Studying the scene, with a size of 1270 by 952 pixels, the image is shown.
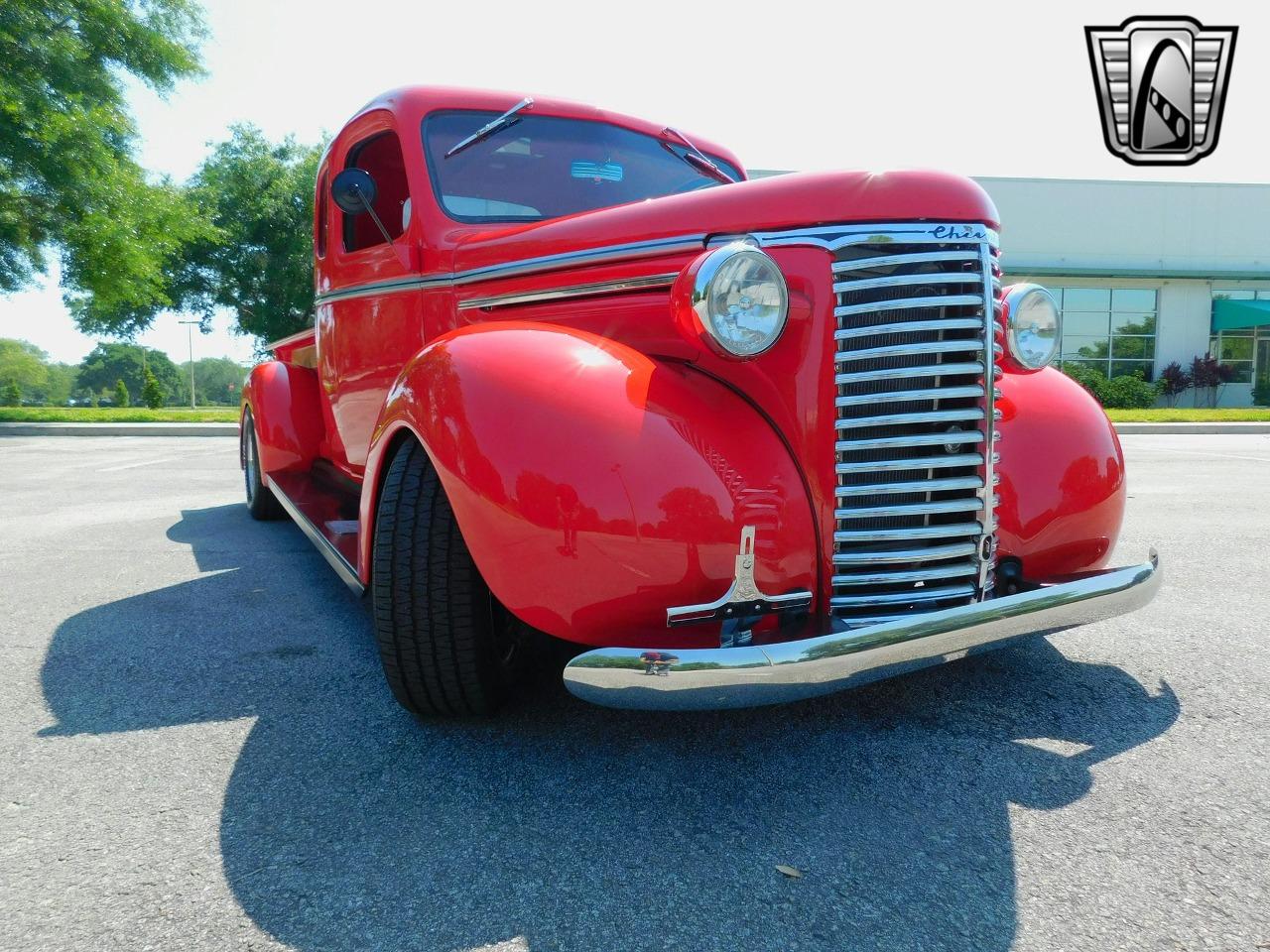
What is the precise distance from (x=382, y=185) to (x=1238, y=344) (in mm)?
29120

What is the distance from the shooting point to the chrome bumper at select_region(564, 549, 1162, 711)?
1.77 m

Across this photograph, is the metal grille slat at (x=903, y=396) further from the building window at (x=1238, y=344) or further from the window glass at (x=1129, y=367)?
the building window at (x=1238, y=344)

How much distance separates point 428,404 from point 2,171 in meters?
18.3

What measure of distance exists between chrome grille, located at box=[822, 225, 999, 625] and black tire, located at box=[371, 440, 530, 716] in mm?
895

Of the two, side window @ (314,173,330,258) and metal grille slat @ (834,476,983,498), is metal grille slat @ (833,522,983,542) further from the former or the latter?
side window @ (314,173,330,258)

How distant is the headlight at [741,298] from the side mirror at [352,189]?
1689 mm

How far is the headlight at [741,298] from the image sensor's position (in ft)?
6.93

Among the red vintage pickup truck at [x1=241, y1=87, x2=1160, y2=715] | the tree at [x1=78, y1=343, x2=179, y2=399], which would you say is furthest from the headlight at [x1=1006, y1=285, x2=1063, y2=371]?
the tree at [x1=78, y1=343, x2=179, y2=399]

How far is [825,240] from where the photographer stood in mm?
2189

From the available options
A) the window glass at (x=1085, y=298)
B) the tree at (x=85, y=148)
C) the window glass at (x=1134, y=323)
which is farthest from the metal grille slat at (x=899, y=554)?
the window glass at (x=1134, y=323)

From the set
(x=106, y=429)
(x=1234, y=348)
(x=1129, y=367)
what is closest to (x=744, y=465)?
(x=106, y=429)

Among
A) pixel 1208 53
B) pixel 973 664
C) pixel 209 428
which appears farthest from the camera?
pixel 209 428

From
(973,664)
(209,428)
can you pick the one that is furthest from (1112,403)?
(973,664)

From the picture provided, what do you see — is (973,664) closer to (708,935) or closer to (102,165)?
(708,935)
